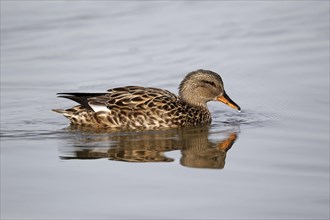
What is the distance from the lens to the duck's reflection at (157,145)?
38.5 ft

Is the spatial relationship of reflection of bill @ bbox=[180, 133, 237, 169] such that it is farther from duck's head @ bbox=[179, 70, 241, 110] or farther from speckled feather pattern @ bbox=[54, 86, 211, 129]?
duck's head @ bbox=[179, 70, 241, 110]

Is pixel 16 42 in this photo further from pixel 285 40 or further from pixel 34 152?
pixel 34 152

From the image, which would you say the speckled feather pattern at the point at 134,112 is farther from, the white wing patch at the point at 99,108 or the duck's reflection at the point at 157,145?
the duck's reflection at the point at 157,145

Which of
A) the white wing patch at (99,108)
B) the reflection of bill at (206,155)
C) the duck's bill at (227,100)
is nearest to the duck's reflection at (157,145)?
the reflection of bill at (206,155)

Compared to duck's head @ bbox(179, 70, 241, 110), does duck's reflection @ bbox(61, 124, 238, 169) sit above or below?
below

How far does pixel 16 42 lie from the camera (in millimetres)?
18625

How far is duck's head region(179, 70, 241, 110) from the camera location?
14.2 metres

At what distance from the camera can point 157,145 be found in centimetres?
1257

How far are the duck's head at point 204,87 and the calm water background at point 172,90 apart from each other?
414 millimetres

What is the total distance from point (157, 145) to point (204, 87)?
6.42ft

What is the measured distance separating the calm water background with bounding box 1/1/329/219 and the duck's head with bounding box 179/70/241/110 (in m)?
0.41

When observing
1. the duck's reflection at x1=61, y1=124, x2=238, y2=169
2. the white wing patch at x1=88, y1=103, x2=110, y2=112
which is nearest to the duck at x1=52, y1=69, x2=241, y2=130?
the white wing patch at x1=88, y1=103, x2=110, y2=112

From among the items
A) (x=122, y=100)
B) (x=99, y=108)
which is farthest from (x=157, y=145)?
(x=99, y=108)

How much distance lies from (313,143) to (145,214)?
11.7 ft
